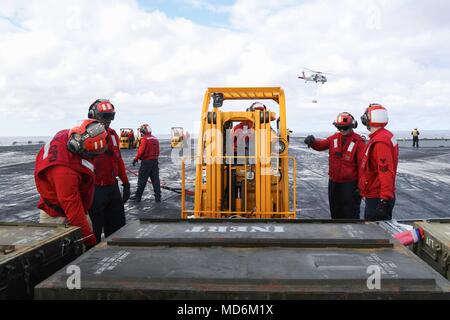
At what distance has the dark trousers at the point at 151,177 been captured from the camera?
11.3 m

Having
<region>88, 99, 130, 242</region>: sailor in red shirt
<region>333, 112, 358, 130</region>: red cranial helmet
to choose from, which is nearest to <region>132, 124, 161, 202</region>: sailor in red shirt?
<region>88, 99, 130, 242</region>: sailor in red shirt

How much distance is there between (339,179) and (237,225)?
11.0ft

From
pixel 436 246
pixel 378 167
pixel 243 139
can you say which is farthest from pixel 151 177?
pixel 436 246

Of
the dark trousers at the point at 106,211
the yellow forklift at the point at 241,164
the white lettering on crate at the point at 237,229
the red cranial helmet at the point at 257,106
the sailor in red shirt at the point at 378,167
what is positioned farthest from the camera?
the red cranial helmet at the point at 257,106

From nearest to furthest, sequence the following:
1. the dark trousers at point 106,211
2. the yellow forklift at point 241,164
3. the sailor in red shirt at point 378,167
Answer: the sailor in red shirt at point 378,167, the dark trousers at point 106,211, the yellow forklift at point 241,164

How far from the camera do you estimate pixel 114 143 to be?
18.9 feet

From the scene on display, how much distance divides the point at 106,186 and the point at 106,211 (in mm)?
375

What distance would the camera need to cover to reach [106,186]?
215 inches

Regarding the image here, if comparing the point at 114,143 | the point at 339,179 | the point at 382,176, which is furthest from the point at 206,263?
the point at 339,179

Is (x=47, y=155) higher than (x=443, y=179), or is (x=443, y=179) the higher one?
(x=47, y=155)

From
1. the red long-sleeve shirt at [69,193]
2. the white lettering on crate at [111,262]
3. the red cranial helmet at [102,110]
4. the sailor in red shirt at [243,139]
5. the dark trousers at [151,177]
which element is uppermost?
the red cranial helmet at [102,110]

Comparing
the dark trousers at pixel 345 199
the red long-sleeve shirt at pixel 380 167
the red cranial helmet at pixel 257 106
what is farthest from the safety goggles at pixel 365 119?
the red cranial helmet at pixel 257 106

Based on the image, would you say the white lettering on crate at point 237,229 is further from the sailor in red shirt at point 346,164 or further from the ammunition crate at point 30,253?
the sailor in red shirt at point 346,164
